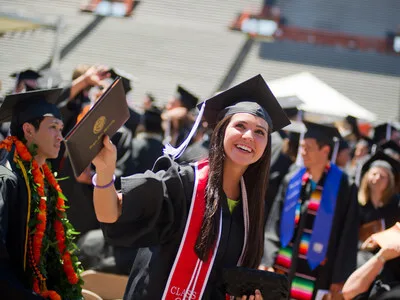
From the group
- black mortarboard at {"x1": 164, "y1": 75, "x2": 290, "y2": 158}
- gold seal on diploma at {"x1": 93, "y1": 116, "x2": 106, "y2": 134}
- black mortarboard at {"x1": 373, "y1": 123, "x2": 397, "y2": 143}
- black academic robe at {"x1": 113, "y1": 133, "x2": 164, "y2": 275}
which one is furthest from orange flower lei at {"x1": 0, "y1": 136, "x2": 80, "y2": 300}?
black mortarboard at {"x1": 373, "y1": 123, "x2": 397, "y2": 143}

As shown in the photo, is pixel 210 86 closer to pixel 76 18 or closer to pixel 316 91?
pixel 76 18

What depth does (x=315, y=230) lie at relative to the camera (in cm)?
549

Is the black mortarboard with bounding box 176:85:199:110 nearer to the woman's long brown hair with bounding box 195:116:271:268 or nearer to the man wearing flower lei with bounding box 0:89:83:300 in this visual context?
the man wearing flower lei with bounding box 0:89:83:300

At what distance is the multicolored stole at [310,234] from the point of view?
5.47m

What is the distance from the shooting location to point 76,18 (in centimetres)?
3209

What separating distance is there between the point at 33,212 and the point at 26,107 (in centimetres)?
70

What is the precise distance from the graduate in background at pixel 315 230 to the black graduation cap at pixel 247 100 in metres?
2.26

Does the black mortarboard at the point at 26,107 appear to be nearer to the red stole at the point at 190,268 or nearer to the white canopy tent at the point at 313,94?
the red stole at the point at 190,268

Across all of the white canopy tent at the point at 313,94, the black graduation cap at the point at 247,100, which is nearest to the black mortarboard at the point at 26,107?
the black graduation cap at the point at 247,100

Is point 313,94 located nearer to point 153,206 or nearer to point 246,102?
point 246,102

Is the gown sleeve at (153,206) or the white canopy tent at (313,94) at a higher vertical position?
the white canopy tent at (313,94)

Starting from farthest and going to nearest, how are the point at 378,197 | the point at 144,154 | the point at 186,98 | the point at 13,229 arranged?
the point at 186,98 → the point at 144,154 → the point at 378,197 → the point at 13,229

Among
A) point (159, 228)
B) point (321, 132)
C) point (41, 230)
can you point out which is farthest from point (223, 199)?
point (321, 132)

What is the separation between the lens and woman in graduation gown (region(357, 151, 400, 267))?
19.7 feet
